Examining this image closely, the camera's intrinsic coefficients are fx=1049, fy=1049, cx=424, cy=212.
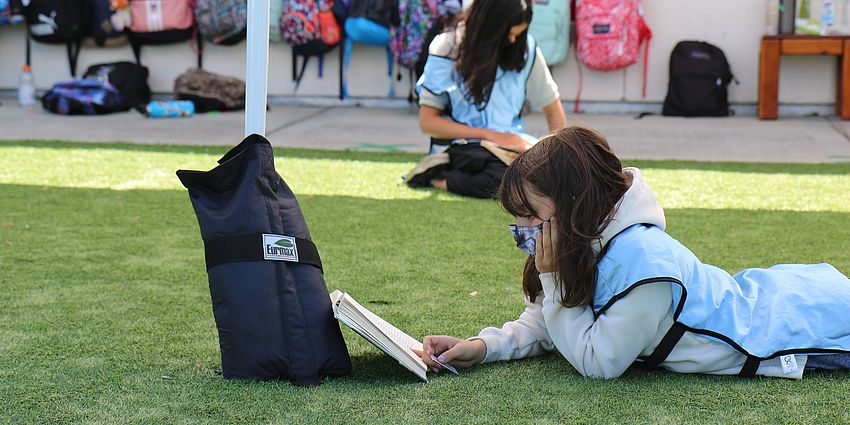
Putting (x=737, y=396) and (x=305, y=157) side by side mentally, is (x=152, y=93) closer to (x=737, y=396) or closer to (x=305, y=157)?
(x=305, y=157)

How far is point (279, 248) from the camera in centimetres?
228

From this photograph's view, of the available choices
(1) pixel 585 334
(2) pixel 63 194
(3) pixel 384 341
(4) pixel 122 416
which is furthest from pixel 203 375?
(2) pixel 63 194

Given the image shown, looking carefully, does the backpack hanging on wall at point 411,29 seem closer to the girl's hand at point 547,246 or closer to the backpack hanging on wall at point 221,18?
the backpack hanging on wall at point 221,18

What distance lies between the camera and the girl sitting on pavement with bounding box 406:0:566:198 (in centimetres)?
460

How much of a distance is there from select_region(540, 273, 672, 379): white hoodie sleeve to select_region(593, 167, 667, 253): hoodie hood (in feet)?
0.46

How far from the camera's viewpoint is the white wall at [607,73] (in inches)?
323

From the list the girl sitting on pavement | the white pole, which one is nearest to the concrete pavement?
the girl sitting on pavement

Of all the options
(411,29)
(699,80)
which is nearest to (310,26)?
(411,29)

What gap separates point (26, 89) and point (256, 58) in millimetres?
7509

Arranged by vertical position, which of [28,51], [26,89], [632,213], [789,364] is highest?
[28,51]

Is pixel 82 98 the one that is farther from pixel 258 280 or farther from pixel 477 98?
pixel 258 280

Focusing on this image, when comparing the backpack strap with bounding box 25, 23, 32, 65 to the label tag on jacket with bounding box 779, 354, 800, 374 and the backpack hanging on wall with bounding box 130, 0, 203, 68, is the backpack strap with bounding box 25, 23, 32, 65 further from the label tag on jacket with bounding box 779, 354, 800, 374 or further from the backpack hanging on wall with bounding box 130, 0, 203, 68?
the label tag on jacket with bounding box 779, 354, 800, 374

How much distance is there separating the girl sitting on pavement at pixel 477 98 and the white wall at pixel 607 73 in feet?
12.2

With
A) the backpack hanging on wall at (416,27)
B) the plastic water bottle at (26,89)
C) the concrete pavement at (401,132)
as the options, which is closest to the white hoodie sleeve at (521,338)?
the concrete pavement at (401,132)
